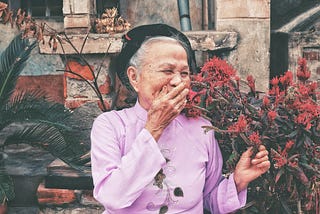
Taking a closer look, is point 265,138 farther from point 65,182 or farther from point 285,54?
point 285,54

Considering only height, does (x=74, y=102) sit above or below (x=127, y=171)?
below

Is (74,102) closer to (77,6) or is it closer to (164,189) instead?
(77,6)

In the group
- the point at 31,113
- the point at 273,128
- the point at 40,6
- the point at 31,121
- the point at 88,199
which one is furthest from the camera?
the point at 40,6

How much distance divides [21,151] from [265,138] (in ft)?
13.6

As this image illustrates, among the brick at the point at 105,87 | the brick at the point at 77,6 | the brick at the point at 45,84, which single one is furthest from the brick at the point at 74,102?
the brick at the point at 45,84

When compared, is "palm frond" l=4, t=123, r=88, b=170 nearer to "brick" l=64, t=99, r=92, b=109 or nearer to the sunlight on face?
"brick" l=64, t=99, r=92, b=109

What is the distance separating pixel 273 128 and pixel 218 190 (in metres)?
0.38

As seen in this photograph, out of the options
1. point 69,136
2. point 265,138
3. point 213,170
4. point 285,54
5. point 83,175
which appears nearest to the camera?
point 265,138

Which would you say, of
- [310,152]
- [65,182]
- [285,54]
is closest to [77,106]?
[65,182]

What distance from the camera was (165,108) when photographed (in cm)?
196

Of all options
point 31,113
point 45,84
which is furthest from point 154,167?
point 45,84

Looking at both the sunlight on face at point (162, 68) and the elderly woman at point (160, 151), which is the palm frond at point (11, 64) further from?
the sunlight on face at point (162, 68)

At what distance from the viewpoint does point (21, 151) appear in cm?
573

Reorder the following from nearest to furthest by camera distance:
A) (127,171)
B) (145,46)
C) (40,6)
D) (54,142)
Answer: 1. (127,171)
2. (145,46)
3. (54,142)
4. (40,6)
